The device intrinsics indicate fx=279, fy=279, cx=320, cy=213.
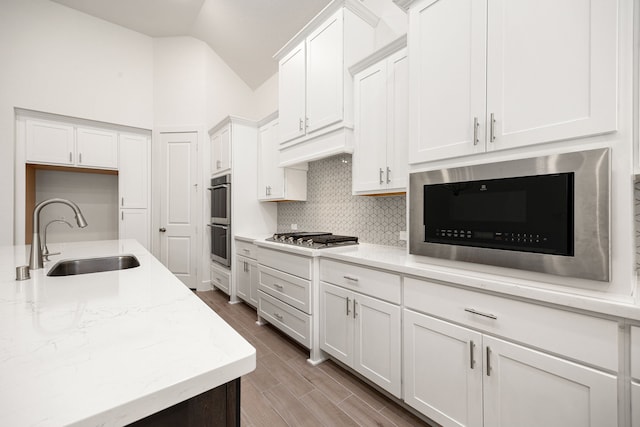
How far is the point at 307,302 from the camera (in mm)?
2268

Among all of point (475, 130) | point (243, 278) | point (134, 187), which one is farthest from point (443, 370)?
point (134, 187)

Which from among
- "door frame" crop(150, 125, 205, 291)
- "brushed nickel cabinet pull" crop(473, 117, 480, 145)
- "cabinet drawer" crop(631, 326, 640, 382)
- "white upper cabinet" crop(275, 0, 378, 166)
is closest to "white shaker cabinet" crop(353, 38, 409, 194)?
"white upper cabinet" crop(275, 0, 378, 166)

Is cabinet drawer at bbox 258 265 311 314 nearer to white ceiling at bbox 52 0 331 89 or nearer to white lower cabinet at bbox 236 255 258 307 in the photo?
white lower cabinet at bbox 236 255 258 307

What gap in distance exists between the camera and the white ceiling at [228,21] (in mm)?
3334

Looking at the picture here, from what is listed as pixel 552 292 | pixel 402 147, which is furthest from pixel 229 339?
pixel 402 147

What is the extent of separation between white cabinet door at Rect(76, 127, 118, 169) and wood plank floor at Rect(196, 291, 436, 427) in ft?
11.7

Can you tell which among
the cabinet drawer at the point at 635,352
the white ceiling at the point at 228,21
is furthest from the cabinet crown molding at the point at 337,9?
the cabinet drawer at the point at 635,352

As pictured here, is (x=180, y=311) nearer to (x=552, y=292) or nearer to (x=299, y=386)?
(x=552, y=292)

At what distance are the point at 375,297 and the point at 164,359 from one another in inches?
54.6

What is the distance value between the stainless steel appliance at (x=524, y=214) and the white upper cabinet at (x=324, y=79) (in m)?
1.02

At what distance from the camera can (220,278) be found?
4.02 metres

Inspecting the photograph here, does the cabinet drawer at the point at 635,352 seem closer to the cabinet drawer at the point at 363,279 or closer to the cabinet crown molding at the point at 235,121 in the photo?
the cabinet drawer at the point at 363,279

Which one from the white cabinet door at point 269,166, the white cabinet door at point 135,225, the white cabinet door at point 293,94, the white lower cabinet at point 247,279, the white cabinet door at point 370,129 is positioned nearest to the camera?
the white cabinet door at point 370,129

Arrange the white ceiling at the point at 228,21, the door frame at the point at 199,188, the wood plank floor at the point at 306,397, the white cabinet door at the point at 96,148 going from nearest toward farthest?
the wood plank floor at the point at 306,397 < the white ceiling at the point at 228,21 < the white cabinet door at the point at 96,148 < the door frame at the point at 199,188
